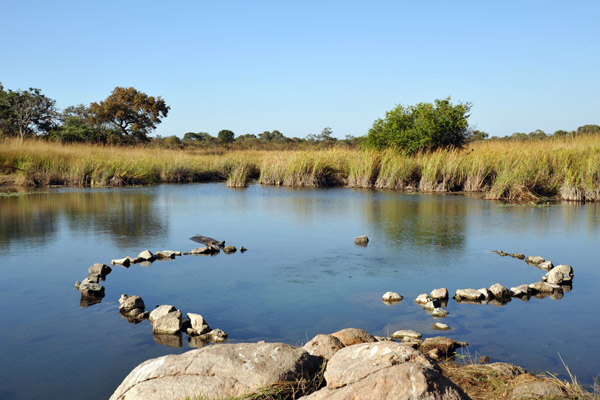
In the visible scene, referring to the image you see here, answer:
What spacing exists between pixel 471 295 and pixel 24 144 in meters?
23.0

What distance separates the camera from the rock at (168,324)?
16.4 ft

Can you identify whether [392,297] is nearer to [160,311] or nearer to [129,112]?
[160,311]

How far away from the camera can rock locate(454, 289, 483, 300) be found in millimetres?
5930

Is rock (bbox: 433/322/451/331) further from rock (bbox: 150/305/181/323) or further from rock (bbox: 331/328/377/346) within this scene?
rock (bbox: 150/305/181/323)

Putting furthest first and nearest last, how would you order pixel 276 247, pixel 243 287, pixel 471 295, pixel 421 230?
1. pixel 421 230
2. pixel 276 247
3. pixel 243 287
4. pixel 471 295

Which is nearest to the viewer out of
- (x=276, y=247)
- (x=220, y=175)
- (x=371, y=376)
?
(x=371, y=376)

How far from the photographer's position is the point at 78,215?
12.6 metres

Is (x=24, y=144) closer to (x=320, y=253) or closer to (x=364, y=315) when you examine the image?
(x=320, y=253)

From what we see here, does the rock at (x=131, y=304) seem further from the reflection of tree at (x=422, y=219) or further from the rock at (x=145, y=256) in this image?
the reflection of tree at (x=422, y=219)

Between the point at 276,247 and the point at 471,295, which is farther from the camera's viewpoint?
the point at 276,247

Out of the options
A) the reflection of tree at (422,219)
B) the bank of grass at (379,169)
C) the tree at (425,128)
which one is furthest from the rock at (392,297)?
the tree at (425,128)

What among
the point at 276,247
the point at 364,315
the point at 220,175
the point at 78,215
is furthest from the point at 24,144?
the point at 364,315

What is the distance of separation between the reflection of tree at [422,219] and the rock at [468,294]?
303 centimetres

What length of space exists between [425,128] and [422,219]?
13.0 metres
